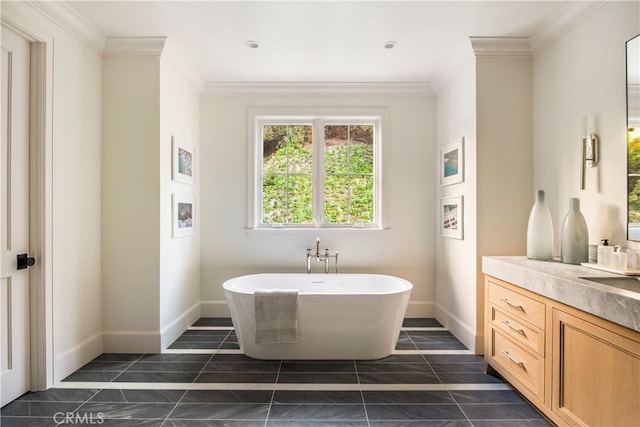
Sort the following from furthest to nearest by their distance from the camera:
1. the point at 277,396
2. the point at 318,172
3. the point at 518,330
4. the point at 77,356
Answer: the point at 318,172
the point at 77,356
the point at 277,396
the point at 518,330

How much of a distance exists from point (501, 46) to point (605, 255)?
1.80m

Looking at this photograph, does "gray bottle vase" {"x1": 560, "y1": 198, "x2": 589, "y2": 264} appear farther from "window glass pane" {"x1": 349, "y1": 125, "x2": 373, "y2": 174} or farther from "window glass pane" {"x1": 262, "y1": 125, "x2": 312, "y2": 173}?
"window glass pane" {"x1": 262, "y1": 125, "x2": 312, "y2": 173}

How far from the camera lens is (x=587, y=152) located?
221 cm

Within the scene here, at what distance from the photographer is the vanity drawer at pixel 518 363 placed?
1.89 m

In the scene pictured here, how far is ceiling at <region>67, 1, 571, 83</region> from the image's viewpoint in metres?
2.33

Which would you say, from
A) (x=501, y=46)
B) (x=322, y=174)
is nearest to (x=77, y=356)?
(x=322, y=174)

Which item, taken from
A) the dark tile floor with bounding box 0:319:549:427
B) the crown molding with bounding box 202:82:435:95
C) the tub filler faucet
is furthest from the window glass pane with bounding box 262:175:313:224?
the dark tile floor with bounding box 0:319:549:427

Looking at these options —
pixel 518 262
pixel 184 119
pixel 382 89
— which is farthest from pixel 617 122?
pixel 184 119

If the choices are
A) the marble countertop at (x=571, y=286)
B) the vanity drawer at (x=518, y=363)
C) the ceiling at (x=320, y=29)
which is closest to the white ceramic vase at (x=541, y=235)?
the marble countertop at (x=571, y=286)

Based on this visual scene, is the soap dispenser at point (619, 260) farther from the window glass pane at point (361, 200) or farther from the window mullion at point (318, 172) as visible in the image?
the window mullion at point (318, 172)

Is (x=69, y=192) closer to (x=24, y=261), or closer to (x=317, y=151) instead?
(x=24, y=261)

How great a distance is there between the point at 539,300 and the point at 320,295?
4.62 ft

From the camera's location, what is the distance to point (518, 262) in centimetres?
219

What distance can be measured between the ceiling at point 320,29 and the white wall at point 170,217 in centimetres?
27
